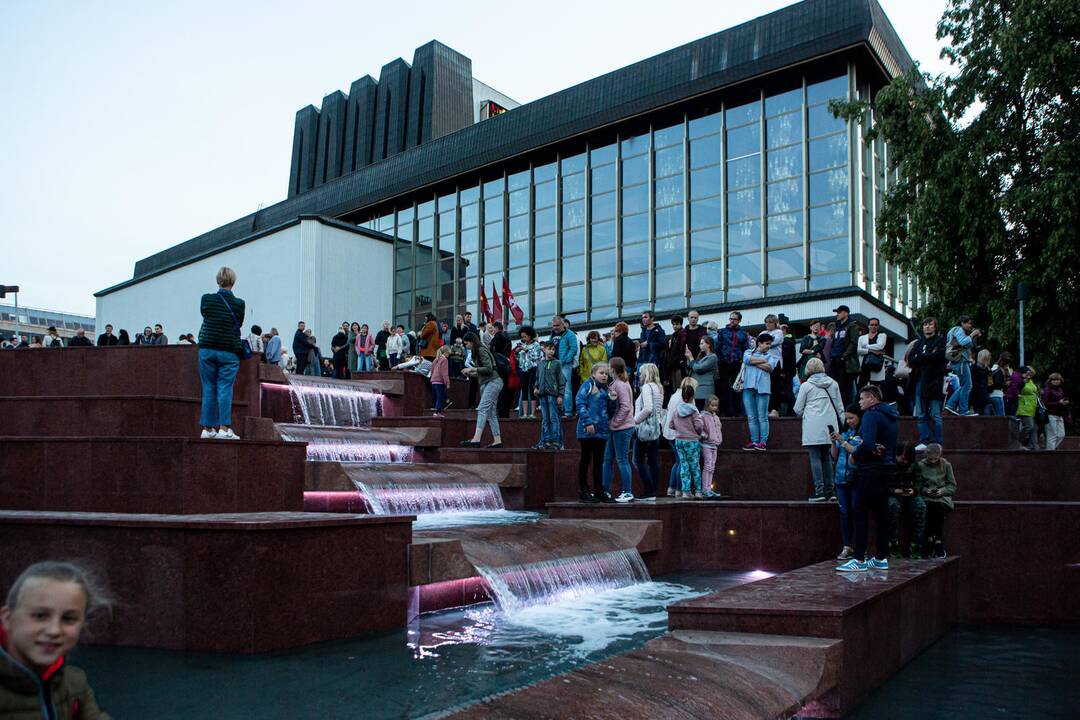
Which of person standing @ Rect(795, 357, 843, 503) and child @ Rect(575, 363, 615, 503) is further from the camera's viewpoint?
child @ Rect(575, 363, 615, 503)

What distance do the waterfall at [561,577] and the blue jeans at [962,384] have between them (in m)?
7.12

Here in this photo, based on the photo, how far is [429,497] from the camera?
1120cm

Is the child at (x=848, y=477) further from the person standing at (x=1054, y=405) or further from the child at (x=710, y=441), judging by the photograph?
the person standing at (x=1054, y=405)

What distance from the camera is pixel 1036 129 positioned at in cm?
2098

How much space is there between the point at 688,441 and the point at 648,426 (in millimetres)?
552

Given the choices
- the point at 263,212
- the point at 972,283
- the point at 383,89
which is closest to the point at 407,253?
the point at 263,212

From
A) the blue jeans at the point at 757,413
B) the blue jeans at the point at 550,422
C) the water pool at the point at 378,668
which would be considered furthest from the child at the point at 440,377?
the water pool at the point at 378,668

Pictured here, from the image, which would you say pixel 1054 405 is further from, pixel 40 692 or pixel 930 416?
pixel 40 692

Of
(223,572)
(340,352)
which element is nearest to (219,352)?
(223,572)

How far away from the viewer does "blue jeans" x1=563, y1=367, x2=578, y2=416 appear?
14.8m

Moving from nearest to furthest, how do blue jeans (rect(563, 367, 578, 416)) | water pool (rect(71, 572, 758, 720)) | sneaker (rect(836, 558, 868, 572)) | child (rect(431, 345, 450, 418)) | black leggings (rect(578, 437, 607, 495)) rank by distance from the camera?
water pool (rect(71, 572, 758, 720))
sneaker (rect(836, 558, 868, 572))
black leggings (rect(578, 437, 607, 495))
blue jeans (rect(563, 367, 578, 416))
child (rect(431, 345, 450, 418))

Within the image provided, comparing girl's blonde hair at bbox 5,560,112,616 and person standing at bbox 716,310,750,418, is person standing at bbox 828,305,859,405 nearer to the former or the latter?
person standing at bbox 716,310,750,418

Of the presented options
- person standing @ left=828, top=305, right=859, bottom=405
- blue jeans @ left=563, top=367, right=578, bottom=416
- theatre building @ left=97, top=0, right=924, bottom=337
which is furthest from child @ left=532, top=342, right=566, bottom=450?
theatre building @ left=97, top=0, right=924, bottom=337

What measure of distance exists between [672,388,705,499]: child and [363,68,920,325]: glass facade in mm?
13707
